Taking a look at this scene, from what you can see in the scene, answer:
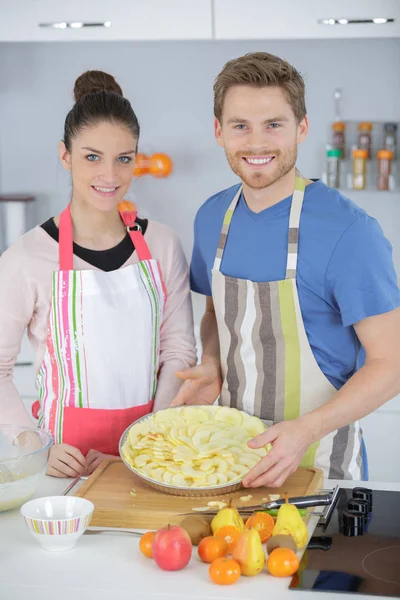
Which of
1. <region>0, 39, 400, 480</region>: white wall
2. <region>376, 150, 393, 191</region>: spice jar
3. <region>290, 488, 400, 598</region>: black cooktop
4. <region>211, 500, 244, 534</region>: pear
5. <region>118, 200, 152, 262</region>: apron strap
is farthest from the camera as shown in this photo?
<region>0, 39, 400, 480</region>: white wall

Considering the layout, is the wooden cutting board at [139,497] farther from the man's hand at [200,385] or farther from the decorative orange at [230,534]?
the man's hand at [200,385]

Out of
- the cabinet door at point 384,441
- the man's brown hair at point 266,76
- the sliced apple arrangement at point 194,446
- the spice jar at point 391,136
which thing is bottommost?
the cabinet door at point 384,441

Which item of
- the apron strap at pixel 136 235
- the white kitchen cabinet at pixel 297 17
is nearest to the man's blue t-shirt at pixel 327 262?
the apron strap at pixel 136 235

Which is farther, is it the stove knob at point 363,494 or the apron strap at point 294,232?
the apron strap at point 294,232

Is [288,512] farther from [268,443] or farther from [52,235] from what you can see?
[52,235]

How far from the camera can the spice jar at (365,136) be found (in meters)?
3.25

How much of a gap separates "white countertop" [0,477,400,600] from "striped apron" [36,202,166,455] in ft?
1.60

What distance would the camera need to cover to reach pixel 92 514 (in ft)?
4.79

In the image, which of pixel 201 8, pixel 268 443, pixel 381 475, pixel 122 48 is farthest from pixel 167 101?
pixel 268 443

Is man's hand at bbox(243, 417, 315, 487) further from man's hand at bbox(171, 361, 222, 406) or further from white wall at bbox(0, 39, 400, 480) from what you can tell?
white wall at bbox(0, 39, 400, 480)

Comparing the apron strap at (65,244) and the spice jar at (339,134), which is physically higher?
the spice jar at (339,134)

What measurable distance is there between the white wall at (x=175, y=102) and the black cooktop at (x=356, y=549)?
1.99 meters

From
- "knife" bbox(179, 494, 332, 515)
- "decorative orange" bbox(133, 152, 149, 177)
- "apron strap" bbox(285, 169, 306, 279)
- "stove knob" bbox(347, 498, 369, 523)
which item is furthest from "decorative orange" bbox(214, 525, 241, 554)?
"decorative orange" bbox(133, 152, 149, 177)

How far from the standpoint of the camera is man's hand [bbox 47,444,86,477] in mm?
1725
